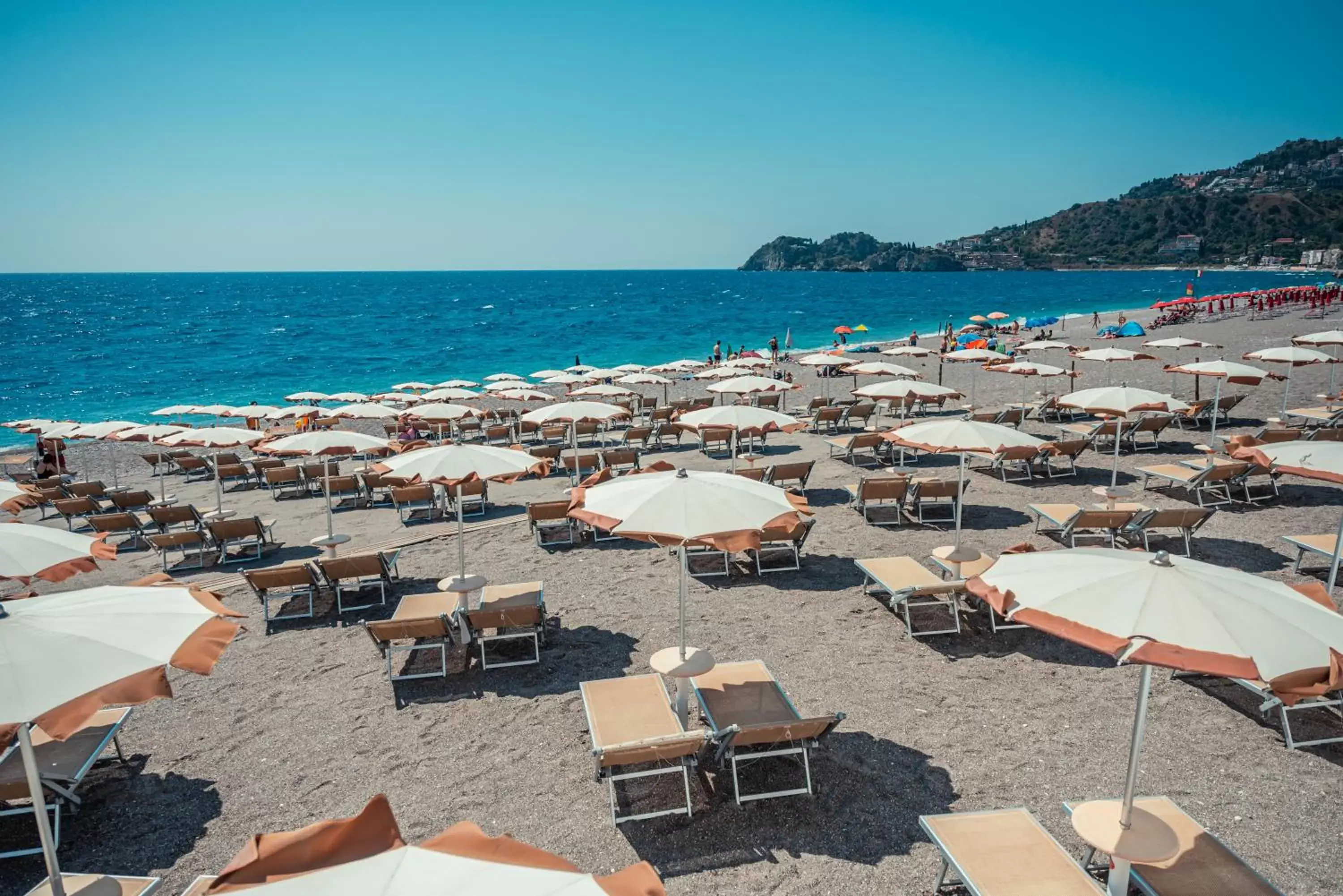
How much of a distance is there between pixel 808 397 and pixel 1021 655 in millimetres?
18814

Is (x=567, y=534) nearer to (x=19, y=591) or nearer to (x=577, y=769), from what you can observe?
(x=577, y=769)

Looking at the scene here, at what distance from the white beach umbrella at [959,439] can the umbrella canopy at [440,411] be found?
6.92m

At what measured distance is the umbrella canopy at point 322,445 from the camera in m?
9.13

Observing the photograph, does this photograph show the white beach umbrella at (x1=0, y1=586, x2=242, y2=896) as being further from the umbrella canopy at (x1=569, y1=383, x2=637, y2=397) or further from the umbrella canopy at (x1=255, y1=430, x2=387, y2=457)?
the umbrella canopy at (x1=569, y1=383, x2=637, y2=397)

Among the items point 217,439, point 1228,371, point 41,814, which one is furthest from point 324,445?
point 1228,371

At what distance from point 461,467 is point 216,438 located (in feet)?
20.9

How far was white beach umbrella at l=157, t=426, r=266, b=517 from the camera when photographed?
11023mm

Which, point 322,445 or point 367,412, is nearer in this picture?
point 322,445

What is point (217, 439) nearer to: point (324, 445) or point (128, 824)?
point (324, 445)

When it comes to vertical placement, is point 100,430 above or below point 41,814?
above

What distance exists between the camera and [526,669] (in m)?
6.89

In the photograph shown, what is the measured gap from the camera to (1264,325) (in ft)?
114

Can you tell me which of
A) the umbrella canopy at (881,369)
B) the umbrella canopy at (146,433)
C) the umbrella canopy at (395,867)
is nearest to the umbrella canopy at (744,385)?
the umbrella canopy at (881,369)

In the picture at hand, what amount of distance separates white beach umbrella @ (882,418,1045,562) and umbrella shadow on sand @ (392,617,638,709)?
3675 mm
